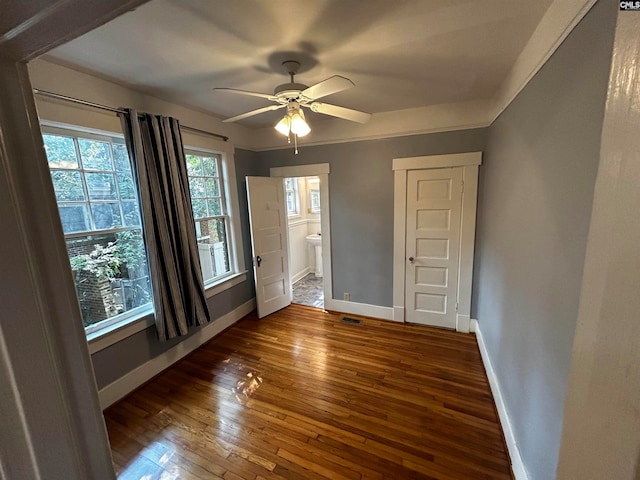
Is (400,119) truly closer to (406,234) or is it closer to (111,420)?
(406,234)

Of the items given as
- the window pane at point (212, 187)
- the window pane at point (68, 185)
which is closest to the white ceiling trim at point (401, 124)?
the window pane at point (212, 187)

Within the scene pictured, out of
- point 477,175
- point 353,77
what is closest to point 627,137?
point 353,77

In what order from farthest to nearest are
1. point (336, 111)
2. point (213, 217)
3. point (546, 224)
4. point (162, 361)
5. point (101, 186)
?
point (213, 217) < point (162, 361) < point (101, 186) < point (336, 111) < point (546, 224)

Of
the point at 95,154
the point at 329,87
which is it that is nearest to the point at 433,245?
the point at 329,87

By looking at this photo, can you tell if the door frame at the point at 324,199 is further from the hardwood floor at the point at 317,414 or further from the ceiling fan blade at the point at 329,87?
the ceiling fan blade at the point at 329,87

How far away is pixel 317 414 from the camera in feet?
6.64

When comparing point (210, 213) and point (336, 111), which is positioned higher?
point (336, 111)

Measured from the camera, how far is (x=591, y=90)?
3.14ft

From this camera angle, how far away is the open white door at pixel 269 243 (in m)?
3.44

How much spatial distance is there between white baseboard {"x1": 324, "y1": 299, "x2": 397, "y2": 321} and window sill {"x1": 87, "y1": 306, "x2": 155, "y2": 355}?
7.09 ft

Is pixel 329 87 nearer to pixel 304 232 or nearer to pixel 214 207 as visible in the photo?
pixel 214 207

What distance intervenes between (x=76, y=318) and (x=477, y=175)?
10.8 ft

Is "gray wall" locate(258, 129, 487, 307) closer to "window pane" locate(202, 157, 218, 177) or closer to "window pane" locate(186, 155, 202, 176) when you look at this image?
"window pane" locate(202, 157, 218, 177)

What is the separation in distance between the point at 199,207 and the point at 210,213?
16 cm
